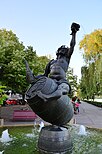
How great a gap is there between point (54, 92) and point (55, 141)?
5.27ft

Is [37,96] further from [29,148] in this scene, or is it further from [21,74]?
[21,74]

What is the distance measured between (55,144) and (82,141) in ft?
8.46

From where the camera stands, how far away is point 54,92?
557 centimetres

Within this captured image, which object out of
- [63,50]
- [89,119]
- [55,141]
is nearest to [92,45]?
[89,119]

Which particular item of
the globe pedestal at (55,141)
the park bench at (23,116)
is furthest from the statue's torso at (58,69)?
the park bench at (23,116)

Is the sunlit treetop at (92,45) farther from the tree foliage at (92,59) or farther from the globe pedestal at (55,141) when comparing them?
the globe pedestal at (55,141)

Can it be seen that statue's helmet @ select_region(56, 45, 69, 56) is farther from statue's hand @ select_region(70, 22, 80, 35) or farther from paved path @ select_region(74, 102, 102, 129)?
paved path @ select_region(74, 102, 102, 129)

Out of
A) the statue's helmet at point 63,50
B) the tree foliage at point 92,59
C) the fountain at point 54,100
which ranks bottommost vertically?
the fountain at point 54,100

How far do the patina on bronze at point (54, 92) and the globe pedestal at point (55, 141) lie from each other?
0.80 feet

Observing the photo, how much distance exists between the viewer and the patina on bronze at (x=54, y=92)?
5.55 meters

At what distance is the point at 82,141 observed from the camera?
8664 mm

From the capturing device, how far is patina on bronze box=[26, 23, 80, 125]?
5.55m

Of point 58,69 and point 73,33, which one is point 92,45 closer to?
point 73,33

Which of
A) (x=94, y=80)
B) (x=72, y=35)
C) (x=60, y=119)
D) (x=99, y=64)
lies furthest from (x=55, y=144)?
(x=94, y=80)
